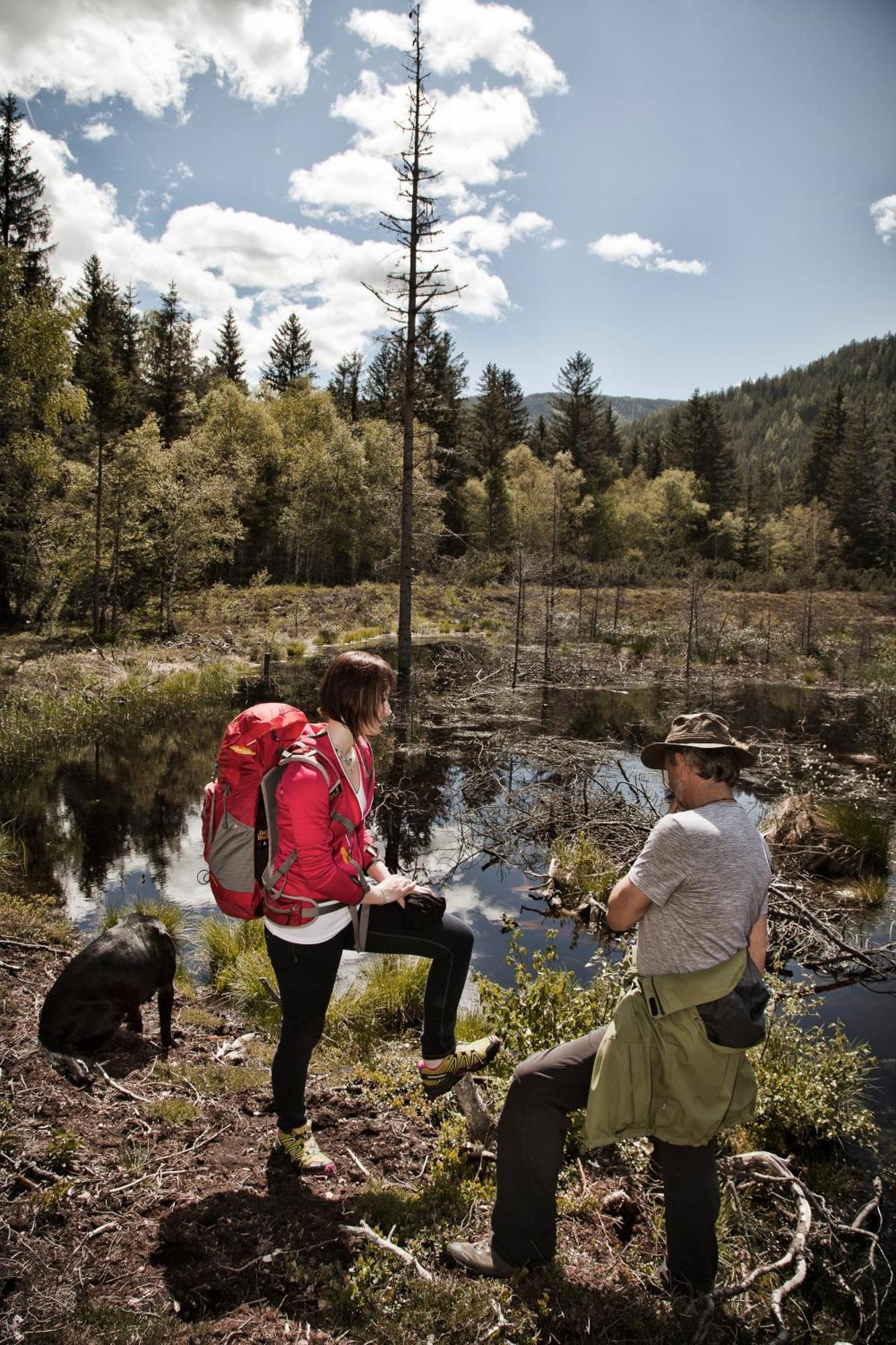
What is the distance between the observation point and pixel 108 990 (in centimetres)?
428

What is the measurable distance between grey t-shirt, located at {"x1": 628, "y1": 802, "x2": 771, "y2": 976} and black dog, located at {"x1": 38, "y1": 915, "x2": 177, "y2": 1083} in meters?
3.34

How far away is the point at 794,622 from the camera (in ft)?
123

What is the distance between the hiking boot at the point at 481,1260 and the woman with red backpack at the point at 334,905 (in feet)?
2.45

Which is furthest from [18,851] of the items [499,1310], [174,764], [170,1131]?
[499,1310]

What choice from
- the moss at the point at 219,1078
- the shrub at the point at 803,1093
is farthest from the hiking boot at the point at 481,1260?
the shrub at the point at 803,1093

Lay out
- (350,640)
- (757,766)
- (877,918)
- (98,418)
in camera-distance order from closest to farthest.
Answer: (877,918) < (757,766) < (98,418) < (350,640)

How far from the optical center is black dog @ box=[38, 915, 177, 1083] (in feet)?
13.5

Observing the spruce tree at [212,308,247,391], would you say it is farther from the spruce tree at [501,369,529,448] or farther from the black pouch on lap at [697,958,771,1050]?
the black pouch on lap at [697,958,771,1050]

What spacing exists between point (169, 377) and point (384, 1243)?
46383 millimetres

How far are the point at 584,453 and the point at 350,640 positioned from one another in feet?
138

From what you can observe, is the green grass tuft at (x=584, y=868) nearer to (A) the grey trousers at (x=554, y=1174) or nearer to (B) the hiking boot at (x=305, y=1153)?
(B) the hiking boot at (x=305, y=1153)

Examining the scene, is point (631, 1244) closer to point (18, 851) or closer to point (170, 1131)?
point (170, 1131)

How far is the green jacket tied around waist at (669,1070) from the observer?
7.55ft

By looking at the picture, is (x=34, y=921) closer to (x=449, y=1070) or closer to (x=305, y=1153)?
(x=305, y=1153)
